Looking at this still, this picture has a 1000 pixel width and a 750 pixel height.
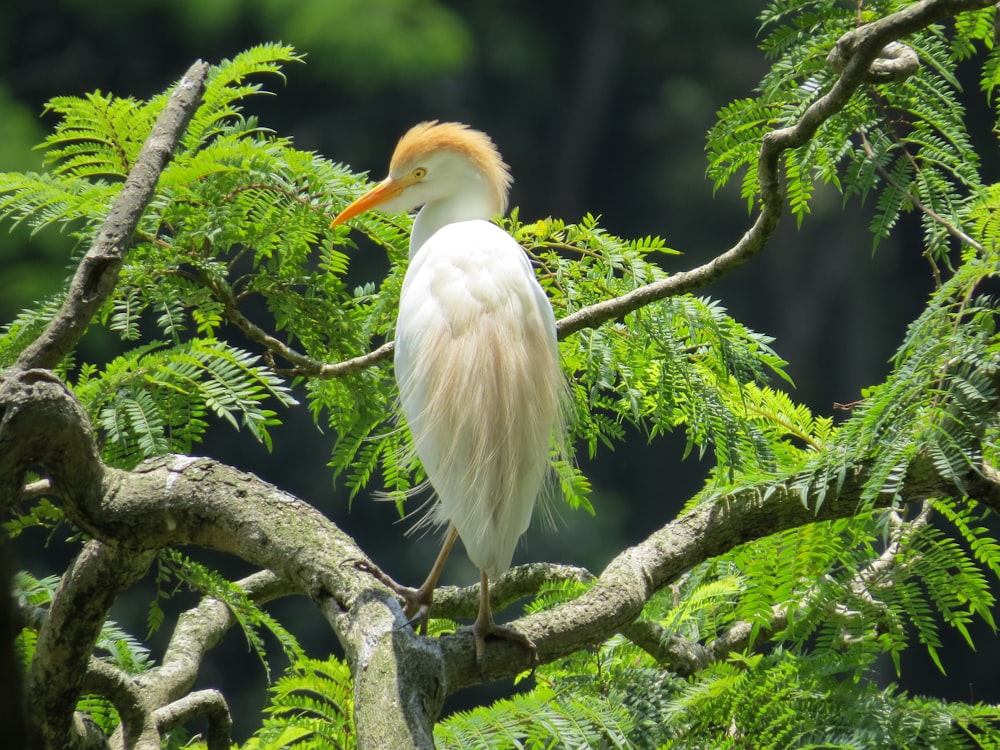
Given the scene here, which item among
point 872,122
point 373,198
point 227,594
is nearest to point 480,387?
point 227,594

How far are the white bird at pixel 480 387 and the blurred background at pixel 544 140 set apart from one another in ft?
17.5

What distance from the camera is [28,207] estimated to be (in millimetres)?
1777

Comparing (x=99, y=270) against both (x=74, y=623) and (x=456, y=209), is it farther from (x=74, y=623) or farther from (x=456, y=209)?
(x=456, y=209)

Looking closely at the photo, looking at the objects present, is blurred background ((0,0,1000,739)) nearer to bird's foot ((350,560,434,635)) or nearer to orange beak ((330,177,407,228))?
orange beak ((330,177,407,228))

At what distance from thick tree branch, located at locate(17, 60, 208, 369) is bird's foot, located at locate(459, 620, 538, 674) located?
639 mm

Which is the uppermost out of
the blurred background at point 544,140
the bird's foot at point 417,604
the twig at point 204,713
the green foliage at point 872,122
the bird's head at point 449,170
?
the blurred background at point 544,140

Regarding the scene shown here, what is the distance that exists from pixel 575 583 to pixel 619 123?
1258 centimetres

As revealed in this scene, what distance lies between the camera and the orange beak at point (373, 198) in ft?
6.69

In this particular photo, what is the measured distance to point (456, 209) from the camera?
92.9 inches

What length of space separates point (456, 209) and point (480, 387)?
0.70 m

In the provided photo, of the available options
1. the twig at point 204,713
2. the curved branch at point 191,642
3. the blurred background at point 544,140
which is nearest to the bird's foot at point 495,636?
the curved branch at point 191,642

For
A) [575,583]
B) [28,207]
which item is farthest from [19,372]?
[575,583]

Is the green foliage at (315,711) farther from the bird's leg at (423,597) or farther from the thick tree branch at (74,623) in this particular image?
the thick tree branch at (74,623)

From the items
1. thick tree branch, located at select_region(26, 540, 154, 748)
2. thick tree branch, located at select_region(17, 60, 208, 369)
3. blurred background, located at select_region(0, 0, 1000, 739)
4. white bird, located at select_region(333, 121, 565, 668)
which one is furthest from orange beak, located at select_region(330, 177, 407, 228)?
blurred background, located at select_region(0, 0, 1000, 739)
